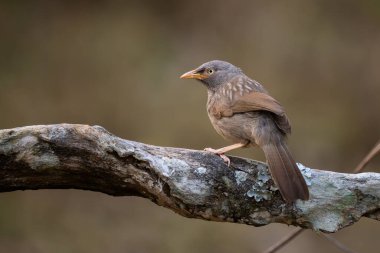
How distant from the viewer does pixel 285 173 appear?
390 centimetres

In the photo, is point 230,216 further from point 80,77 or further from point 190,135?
point 80,77

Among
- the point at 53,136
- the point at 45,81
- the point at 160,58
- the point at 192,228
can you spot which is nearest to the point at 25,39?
the point at 45,81

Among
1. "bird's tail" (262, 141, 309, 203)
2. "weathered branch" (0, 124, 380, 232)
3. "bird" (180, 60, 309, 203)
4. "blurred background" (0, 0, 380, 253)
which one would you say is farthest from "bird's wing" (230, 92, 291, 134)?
"blurred background" (0, 0, 380, 253)

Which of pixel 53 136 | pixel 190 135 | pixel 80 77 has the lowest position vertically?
pixel 190 135

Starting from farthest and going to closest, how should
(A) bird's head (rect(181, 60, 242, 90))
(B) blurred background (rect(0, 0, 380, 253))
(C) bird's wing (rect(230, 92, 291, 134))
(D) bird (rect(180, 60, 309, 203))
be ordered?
(B) blurred background (rect(0, 0, 380, 253))
(A) bird's head (rect(181, 60, 242, 90))
(C) bird's wing (rect(230, 92, 291, 134))
(D) bird (rect(180, 60, 309, 203))

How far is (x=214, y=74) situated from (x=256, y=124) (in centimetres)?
108

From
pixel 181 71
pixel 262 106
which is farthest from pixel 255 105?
pixel 181 71

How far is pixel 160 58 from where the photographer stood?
802cm

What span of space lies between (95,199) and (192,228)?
3.83 ft

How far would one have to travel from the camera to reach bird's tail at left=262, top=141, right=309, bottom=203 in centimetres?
371

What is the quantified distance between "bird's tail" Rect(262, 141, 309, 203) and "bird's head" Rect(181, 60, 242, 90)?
48.5 inches

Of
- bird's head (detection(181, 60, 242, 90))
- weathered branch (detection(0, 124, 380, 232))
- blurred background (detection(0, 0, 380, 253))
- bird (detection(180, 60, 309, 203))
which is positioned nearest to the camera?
weathered branch (detection(0, 124, 380, 232))

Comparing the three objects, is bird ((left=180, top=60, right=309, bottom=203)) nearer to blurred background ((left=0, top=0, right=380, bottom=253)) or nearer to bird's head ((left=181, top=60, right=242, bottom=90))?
bird's head ((left=181, top=60, right=242, bottom=90))

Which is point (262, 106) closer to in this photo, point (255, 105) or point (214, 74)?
point (255, 105)
